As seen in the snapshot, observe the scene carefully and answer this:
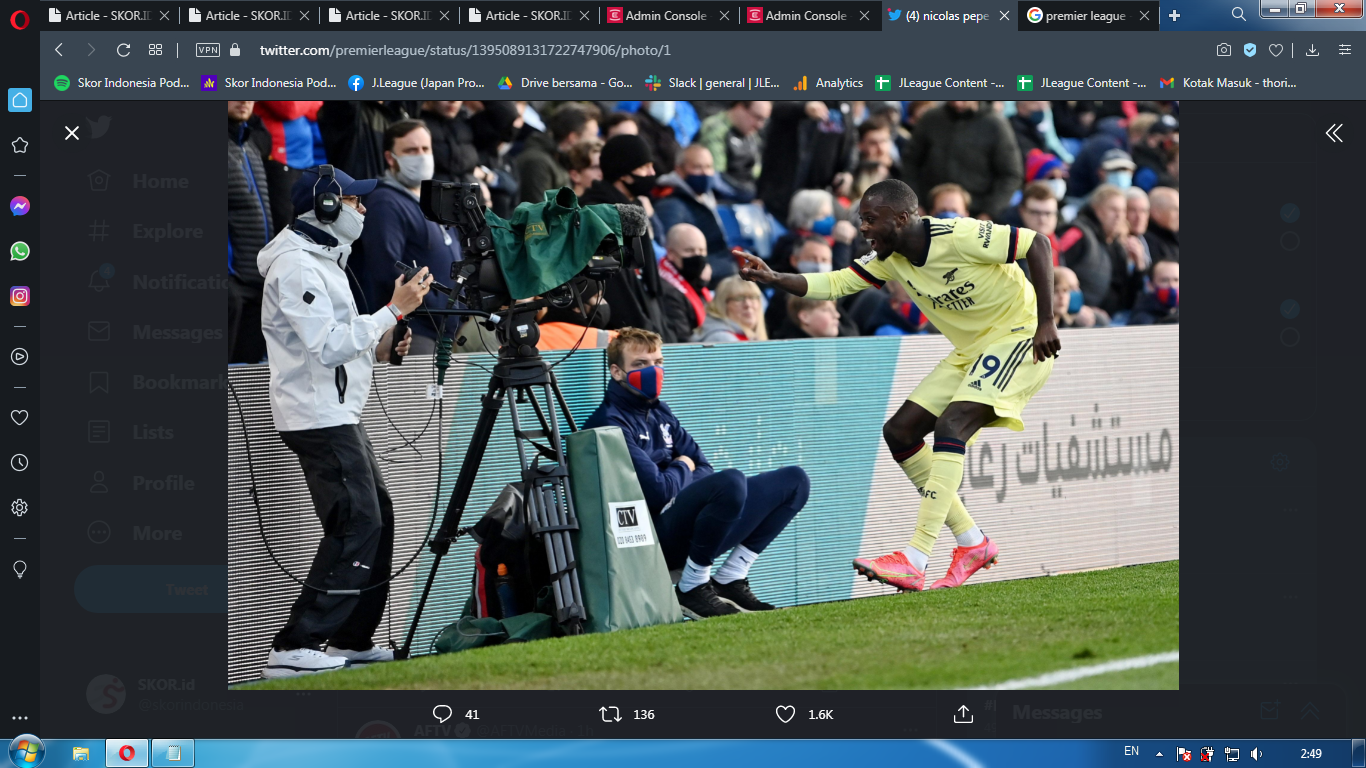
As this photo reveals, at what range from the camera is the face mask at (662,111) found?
10.9 metres

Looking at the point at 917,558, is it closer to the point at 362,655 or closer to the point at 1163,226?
the point at 362,655

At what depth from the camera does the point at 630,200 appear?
29.4 ft

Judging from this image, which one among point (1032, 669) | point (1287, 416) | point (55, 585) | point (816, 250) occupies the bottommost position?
point (1032, 669)

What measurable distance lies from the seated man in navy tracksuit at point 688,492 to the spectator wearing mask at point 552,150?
2168 mm

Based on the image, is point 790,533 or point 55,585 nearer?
point 55,585

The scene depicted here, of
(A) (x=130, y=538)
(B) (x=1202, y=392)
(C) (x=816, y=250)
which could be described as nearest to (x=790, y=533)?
(C) (x=816, y=250)

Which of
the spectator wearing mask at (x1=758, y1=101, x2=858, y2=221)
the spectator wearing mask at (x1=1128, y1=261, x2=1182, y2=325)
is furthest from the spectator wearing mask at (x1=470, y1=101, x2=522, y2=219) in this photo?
the spectator wearing mask at (x1=1128, y1=261, x2=1182, y2=325)

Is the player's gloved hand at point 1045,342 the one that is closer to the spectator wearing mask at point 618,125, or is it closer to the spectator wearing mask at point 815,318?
the spectator wearing mask at point 815,318

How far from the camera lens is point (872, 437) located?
8.84m

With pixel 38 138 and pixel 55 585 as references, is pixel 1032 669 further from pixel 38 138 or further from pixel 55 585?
pixel 38 138

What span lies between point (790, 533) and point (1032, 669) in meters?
2.78

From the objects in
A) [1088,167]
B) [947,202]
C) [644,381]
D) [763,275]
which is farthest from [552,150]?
[1088,167]

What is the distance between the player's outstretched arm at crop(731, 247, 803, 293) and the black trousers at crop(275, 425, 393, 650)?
5.87 feet

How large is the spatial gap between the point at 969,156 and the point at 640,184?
3.31m
